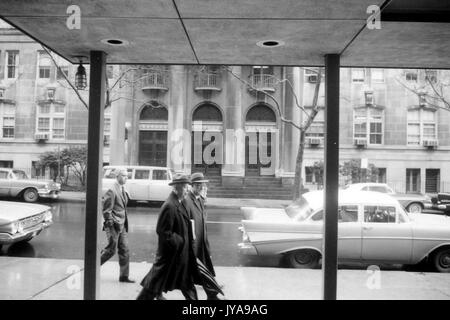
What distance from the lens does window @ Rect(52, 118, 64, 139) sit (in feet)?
87.6

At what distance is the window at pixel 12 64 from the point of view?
2727 centimetres

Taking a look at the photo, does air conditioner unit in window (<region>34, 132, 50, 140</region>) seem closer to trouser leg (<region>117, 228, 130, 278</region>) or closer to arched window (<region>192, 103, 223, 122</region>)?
arched window (<region>192, 103, 223, 122</region>)

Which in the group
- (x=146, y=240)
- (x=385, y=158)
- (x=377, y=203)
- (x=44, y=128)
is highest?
(x=44, y=128)

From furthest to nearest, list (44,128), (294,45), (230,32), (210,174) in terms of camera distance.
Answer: (44,128) → (210,174) → (294,45) → (230,32)

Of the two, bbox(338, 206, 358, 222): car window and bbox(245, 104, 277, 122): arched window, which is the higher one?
bbox(245, 104, 277, 122): arched window

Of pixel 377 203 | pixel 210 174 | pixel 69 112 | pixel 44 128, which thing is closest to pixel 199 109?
pixel 210 174

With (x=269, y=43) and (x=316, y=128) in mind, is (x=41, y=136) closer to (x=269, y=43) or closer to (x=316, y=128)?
(x=316, y=128)

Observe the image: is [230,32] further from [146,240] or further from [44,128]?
[44,128]

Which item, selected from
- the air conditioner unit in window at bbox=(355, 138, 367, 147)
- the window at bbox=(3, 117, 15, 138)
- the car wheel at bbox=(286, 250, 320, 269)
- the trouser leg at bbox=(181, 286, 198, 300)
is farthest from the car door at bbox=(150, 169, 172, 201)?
the window at bbox=(3, 117, 15, 138)

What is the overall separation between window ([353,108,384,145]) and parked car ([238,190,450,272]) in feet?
62.8

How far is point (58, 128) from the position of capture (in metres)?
26.7

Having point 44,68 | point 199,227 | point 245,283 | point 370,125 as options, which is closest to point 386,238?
point 245,283
